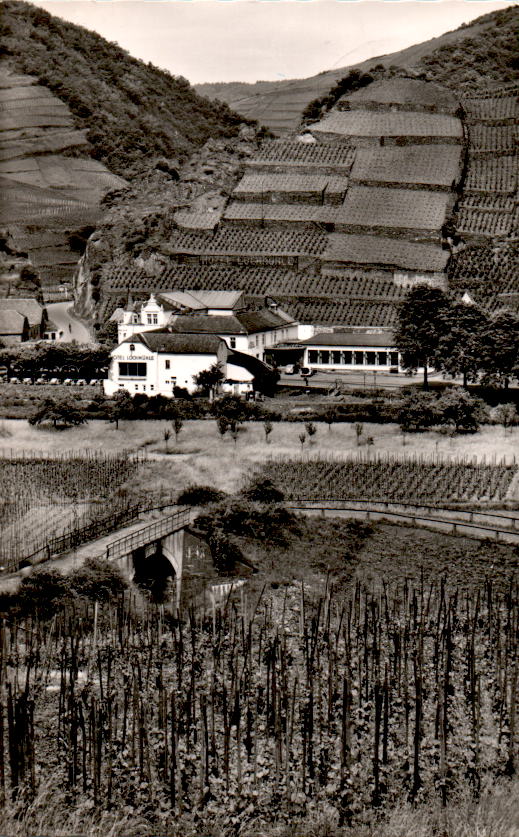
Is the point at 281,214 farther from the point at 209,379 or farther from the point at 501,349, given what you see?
the point at 209,379

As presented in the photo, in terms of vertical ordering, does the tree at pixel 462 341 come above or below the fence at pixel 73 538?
above

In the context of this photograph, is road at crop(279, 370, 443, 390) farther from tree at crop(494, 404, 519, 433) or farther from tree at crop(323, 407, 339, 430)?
tree at crop(494, 404, 519, 433)

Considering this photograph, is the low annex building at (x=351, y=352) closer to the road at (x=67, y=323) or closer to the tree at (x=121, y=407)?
the road at (x=67, y=323)

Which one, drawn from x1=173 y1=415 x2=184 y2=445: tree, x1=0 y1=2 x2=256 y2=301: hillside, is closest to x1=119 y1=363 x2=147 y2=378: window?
x1=173 y1=415 x2=184 y2=445: tree

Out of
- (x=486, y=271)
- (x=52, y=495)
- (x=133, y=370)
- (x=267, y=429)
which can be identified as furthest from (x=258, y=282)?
(x=52, y=495)

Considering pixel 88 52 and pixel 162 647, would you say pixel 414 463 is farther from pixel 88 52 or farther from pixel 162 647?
pixel 88 52

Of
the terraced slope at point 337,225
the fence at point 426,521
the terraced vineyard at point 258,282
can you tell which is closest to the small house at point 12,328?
the terraced slope at point 337,225

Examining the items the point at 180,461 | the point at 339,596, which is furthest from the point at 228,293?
the point at 339,596
